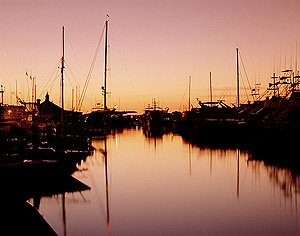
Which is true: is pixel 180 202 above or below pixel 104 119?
below

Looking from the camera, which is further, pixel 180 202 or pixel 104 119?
pixel 104 119

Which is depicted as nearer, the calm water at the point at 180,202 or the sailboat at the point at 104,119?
the calm water at the point at 180,202

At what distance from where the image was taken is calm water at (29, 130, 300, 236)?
17109mm

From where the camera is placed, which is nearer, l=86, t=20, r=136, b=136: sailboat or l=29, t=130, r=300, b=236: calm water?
l=29, t=130, r=300, b=236: calm water

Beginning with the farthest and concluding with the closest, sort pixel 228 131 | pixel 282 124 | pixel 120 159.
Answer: pixel 228 131
pixel 282 124
pixel 120 159

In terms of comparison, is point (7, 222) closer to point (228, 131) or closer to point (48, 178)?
point (48, 178)

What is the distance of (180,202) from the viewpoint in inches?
850

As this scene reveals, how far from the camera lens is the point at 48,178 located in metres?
22.1

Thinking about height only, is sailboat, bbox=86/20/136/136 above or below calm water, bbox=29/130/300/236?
above

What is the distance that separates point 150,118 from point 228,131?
36.8m

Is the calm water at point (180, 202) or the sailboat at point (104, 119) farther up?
the sailboat at point (104, 119)

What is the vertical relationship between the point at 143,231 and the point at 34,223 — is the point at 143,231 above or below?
below

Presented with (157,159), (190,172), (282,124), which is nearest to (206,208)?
(190,172)

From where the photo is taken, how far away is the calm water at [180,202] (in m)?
17.1
